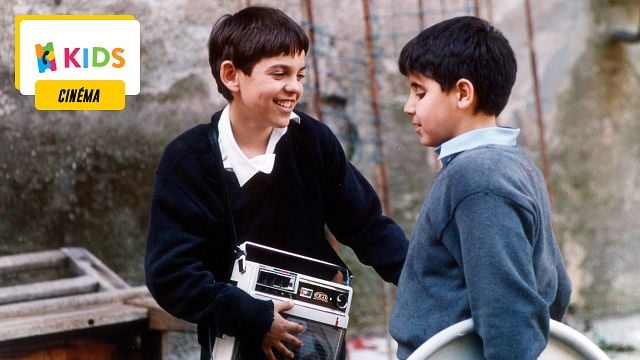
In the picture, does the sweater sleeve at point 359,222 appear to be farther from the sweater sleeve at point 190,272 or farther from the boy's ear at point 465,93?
the boy's ear at point 465,93

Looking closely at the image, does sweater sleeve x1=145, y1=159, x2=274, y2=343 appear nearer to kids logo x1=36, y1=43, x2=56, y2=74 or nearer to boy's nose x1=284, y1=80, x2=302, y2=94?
boy's nose x1=284, y1=80, x2=302, y2=94

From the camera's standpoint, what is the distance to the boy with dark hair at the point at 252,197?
2277mm

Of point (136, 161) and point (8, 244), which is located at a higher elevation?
point (136, 161)

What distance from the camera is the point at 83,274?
336 cm

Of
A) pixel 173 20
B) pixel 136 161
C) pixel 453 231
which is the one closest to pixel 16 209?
pixel 136 161

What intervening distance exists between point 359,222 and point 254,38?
514 millimetres

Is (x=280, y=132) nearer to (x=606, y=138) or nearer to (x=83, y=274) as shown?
(x=83, y=274)

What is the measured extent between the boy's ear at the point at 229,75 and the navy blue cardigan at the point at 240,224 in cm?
8

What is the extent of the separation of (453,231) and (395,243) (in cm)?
58

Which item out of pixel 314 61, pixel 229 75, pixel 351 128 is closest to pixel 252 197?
pixel 229 75

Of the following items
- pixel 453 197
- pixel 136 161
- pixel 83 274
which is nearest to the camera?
pixel 453 197

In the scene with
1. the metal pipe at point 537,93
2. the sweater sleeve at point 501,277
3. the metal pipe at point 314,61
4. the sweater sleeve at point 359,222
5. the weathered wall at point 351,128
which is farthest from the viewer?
the metal pipe at point 537,93

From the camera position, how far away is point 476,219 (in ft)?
6.22

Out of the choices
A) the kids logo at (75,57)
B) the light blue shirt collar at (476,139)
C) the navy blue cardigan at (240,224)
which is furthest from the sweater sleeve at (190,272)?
the kids logo at (75,57)
